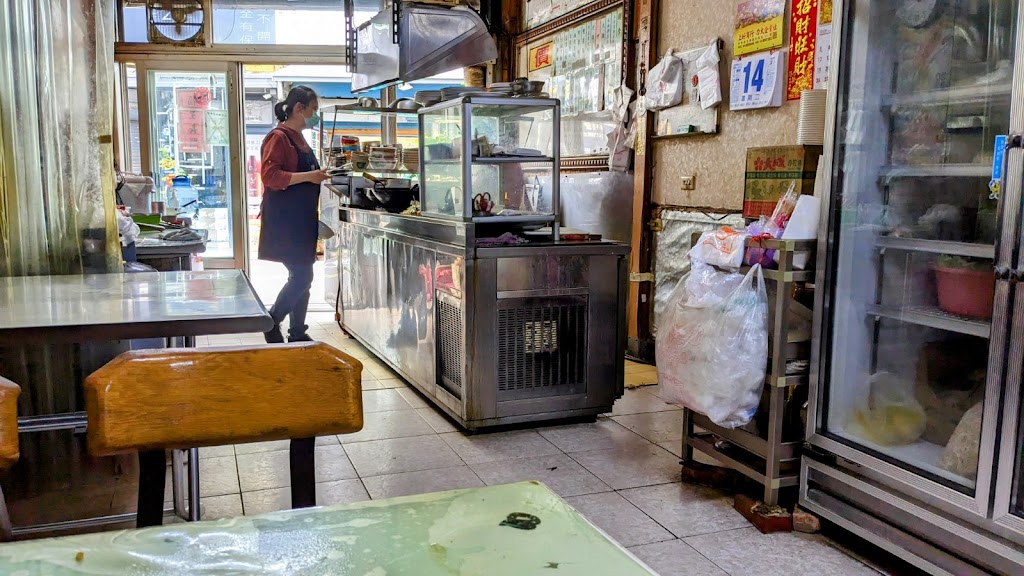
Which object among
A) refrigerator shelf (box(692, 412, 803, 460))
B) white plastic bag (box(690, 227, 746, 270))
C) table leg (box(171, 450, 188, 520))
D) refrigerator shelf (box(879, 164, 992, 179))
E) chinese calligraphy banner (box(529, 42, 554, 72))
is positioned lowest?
table leg (box(171, 450, 188, 520))

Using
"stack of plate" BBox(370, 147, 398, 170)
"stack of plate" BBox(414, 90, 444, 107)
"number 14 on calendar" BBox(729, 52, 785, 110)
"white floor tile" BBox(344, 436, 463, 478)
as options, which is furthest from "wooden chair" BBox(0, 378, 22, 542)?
"stack of plate" BBox(370, 147, 398, 170)

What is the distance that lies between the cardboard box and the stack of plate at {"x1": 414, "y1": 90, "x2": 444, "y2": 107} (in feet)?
6.00

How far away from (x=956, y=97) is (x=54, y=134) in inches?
121

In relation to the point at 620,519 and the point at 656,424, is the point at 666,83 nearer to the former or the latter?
the point at 656,424

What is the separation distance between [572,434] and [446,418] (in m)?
0.69

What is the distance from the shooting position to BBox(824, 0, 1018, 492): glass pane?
2.46 metres

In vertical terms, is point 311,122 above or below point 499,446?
above

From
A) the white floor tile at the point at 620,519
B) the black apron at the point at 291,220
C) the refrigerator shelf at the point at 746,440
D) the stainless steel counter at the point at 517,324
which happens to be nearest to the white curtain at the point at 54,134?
the stainless steel counter at the point at 517,324

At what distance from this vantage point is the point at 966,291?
2.48m

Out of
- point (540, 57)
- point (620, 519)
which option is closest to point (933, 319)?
point (620, 519)

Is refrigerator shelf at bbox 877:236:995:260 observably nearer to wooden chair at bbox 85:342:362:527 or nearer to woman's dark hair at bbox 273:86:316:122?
wooden chair at bbox 85:342:362:527

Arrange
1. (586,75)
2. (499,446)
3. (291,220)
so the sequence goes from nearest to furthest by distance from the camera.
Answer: (499,446) → (291,220) → (586,75)

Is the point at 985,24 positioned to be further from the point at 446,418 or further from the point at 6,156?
the point at 6,156

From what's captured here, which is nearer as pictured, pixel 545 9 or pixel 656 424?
pixel 656 424
